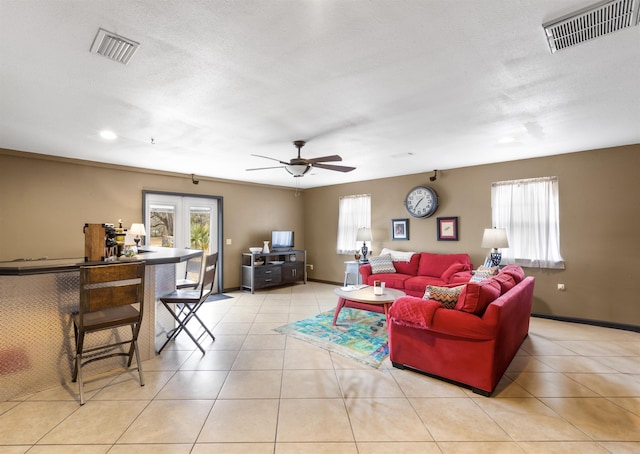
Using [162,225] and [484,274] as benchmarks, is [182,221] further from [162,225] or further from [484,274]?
[484,274]

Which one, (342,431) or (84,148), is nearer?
(342,431)

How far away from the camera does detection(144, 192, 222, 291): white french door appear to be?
5.56m

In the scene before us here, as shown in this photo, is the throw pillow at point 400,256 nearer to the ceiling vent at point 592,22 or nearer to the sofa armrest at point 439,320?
the sofa armrest at point 439,320

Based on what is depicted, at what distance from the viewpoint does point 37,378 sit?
2.46 m

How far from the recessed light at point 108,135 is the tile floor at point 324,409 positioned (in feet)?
8.68

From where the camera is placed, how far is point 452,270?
4895mm

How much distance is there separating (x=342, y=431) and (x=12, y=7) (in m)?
3.14

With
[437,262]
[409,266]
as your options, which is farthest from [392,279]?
[437,262]

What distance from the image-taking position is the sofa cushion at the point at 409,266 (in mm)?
5598

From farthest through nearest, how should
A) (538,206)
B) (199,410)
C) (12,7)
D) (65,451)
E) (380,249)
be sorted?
(380,249)
(538,206)
(199,410)
(65,451)
(12,7)

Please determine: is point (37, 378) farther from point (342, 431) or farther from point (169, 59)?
point (169, 59)

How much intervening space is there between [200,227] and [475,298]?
17.5ft

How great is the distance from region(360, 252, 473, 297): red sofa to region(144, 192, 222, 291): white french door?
131 inches

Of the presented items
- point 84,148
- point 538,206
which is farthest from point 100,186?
point 538,206
